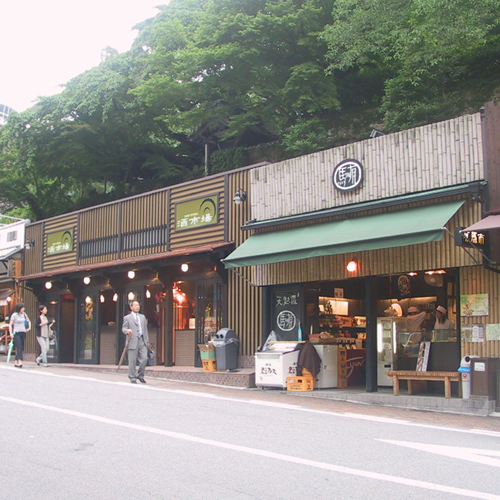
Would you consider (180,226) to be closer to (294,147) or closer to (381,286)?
(381,286)

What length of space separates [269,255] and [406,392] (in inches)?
164

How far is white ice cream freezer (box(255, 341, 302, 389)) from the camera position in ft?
50.1

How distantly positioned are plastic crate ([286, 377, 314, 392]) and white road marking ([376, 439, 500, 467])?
21.3ft

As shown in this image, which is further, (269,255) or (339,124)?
(339,124)

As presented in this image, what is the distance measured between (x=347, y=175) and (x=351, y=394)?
4832 millimetres

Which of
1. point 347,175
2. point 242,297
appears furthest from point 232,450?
point 242,297

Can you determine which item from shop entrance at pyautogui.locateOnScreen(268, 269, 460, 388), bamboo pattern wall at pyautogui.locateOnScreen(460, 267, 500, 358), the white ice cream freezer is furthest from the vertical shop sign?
bamboo pattern wall at pyautogui.locateOnScreen(460, 267, 500, 358)

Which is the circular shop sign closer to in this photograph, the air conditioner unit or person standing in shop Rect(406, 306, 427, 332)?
person standing in shop Rect(406, 306, 427, 332)

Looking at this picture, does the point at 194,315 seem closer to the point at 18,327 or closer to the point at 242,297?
the point at 242,297

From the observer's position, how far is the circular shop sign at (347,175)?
15227 millimetres

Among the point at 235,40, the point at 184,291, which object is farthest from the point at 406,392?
the point at 235,40

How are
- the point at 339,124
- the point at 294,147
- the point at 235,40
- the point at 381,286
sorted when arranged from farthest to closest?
the point at 339,124 < the point at 235,40 < the point at 294,147 < the point at 381,286

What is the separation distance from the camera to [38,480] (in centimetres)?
618

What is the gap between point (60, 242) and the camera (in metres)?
25.5
